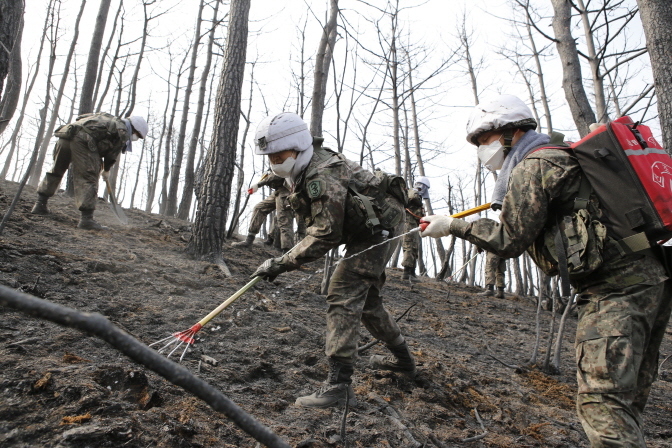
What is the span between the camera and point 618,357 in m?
1.74

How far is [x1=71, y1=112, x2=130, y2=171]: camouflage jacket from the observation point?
19.6ft

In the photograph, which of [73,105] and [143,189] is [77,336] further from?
[143,189]

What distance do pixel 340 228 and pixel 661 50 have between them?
409 centimetres

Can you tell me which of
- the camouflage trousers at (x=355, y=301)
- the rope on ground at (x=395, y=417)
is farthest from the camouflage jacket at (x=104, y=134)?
the rope on ground at (x=395, y=417)

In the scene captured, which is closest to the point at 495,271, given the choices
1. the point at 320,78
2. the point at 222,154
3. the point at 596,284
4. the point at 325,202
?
the point at 320,78

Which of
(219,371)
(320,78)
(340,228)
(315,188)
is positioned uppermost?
(320,78)

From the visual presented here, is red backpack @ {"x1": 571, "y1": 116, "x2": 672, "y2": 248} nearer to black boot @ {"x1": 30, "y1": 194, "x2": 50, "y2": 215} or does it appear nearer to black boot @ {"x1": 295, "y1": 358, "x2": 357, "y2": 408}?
black boot @ {"x1": 295, "y1": 358, "x2": 357, "y2": 408}

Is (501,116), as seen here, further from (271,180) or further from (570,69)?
(570,69)

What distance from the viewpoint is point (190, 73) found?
15086mm

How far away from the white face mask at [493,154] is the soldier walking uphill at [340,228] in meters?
0.82

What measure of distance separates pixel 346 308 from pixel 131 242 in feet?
14.3

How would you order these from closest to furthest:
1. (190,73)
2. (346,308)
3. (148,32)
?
(346,308) < (148,32) < (190,73)

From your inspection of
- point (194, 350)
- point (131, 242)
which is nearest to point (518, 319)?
point (194, 350)

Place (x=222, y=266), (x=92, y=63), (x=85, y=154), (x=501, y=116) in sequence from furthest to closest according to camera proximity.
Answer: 1. (x=92, y=63)
2. (x=85, y=154)
3. (x=222, y=266)
4. (x=501, y=116)
